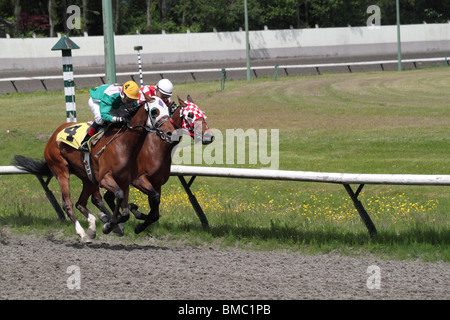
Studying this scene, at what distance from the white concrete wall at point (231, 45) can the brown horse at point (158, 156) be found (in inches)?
1194

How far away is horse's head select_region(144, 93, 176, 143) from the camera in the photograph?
22.0 feet

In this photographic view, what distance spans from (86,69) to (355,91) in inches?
619

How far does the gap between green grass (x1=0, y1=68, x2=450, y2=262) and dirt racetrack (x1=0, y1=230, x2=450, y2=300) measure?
0.49 m

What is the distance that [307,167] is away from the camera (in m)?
12.7

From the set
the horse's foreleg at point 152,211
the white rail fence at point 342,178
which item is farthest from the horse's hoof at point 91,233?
the white rail fence at point 342,178

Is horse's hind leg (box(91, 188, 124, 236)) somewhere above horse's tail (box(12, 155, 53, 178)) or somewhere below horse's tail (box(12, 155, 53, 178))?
below

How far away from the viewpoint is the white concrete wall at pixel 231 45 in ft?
120

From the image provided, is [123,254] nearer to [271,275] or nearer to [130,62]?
[271,275]

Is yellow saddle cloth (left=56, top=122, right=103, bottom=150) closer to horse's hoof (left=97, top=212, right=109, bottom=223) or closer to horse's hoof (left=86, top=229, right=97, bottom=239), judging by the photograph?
horse's hoof (left=97, top=212, right=109, bottom=223)

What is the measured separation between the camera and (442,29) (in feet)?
146

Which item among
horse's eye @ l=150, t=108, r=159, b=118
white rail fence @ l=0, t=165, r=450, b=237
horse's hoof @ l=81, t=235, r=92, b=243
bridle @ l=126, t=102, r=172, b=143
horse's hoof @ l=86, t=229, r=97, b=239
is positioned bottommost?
horse's hoof @ l=81, t=235, r=92, b=243

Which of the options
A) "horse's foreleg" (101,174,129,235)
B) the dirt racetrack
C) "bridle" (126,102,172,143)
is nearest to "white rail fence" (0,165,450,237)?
the dirt racetrack

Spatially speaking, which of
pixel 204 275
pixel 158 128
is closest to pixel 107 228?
pixel 158 128

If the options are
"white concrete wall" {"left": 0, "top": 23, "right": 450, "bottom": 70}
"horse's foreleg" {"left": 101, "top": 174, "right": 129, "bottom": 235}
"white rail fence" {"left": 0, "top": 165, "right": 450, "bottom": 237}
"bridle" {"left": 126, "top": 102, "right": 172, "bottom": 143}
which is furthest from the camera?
"white concrete wall" {"left": 0, "top": 23, "right": 450, "bottom": 70}
